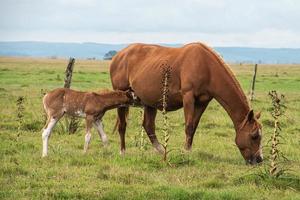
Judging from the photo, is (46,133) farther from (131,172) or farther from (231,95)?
(231,95)

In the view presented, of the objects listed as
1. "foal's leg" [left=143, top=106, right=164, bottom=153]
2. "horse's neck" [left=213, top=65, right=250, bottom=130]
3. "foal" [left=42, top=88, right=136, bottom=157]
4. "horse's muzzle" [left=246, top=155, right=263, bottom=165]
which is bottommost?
"horse's muzzle" [left=246, top=155, right=263, bottom=165]

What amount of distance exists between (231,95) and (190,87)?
0.87m

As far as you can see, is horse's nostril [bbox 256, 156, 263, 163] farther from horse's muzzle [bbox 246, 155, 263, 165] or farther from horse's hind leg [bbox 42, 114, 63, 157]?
horse's hind leg [bbox 42, 114, 63, 157]

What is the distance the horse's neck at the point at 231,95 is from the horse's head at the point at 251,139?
25 centimetres

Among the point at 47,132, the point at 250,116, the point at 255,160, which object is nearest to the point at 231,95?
the point at 250,116

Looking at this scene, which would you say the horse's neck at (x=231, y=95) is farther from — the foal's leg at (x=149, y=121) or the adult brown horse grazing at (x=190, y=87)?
the foal's leg at (x=149, y=121)

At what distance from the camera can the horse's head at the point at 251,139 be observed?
10688mm

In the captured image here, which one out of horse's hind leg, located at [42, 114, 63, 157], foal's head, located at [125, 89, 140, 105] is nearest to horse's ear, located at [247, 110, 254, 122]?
foal's head, located at [125, 89, 140, 105]

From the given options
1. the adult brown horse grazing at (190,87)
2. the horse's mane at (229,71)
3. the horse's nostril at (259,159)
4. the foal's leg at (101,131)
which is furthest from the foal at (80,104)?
the horse's nostril at (259,159)

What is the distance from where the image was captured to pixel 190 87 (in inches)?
445

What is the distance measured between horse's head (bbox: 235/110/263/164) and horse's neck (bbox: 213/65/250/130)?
0.83 feet

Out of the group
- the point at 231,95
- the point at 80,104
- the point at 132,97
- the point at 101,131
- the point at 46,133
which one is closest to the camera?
the point at 231,95

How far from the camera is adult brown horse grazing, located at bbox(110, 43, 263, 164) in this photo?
35.7ft

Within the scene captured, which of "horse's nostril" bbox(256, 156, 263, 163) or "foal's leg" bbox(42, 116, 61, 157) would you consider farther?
"foal's leg" bbox(42, 116, 61, 157)
